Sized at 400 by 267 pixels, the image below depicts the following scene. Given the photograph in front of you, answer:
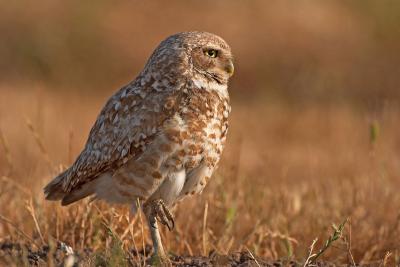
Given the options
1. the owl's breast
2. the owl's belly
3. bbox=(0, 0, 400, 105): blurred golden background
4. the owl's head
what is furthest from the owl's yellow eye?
bbox=(0, 0, 400, 105): blurred golden background

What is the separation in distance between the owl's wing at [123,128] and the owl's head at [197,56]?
163 millimetres

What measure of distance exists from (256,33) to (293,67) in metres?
1.58

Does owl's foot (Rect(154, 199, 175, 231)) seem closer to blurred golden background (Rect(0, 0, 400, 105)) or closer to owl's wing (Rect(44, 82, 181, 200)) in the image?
owl's wing (Rect(44, 82, 181, 200))

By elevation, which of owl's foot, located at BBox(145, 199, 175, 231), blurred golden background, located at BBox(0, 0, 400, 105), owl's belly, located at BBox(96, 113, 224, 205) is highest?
owl's belly, located at BBox(96, 113, 224, 205)

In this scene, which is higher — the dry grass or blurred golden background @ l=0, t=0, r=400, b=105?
the dry grass

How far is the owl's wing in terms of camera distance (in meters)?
4.84

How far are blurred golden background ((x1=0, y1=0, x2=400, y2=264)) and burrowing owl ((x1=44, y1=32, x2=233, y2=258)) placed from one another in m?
0.35

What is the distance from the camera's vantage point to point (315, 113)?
12.7 m

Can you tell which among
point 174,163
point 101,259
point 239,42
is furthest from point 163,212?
point 239,42

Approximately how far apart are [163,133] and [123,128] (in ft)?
0.98

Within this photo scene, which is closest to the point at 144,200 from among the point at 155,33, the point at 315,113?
the point at 315,113

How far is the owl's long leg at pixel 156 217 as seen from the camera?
4.96m

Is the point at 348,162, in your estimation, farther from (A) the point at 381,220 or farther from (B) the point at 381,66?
(B) the point at 381,66

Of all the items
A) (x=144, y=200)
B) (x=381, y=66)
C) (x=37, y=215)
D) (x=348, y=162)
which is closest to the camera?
(x=144, y=200)
